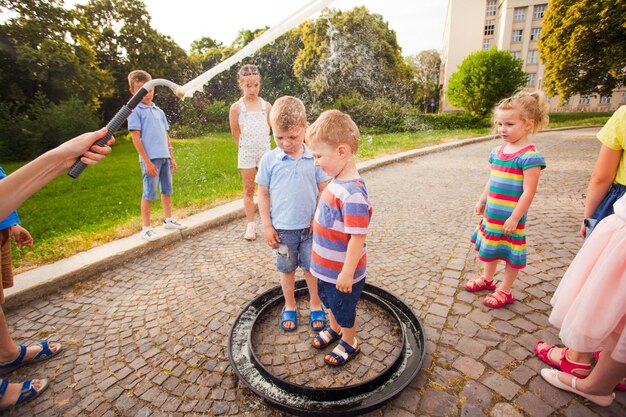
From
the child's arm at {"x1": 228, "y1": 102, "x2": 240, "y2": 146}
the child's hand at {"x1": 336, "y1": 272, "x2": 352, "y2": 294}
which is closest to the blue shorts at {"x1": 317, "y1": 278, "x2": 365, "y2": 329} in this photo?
the child's hand at {"x1": 336, "y1": 272, "x2": 352, "y2": 294}

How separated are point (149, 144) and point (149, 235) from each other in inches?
48.7

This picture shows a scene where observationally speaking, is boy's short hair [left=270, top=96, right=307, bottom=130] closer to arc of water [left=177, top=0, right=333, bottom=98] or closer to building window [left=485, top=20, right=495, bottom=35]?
arc of water [left=177, top=0, right=333, bottom=98]

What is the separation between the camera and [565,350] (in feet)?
7.36

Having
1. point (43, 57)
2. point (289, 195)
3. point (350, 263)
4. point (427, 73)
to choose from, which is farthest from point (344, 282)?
point (427, 73)

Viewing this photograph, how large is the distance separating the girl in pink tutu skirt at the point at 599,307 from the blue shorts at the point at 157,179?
440 centimetres

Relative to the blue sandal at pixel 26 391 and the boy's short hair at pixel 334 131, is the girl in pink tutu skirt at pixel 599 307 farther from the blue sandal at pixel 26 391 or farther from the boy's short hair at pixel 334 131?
the blue sandal at pixel 26 391

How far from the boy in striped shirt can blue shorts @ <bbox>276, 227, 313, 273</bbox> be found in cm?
40

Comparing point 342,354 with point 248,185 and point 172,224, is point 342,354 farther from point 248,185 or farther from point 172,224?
point 172,224

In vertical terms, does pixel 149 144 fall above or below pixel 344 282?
above

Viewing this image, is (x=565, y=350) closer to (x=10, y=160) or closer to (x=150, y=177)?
(x=150, y=177)

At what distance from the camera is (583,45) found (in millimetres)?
19375

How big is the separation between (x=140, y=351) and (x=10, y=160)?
19029 mm

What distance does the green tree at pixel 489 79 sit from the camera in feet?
89.5

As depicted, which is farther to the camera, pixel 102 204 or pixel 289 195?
pixel 102 204
